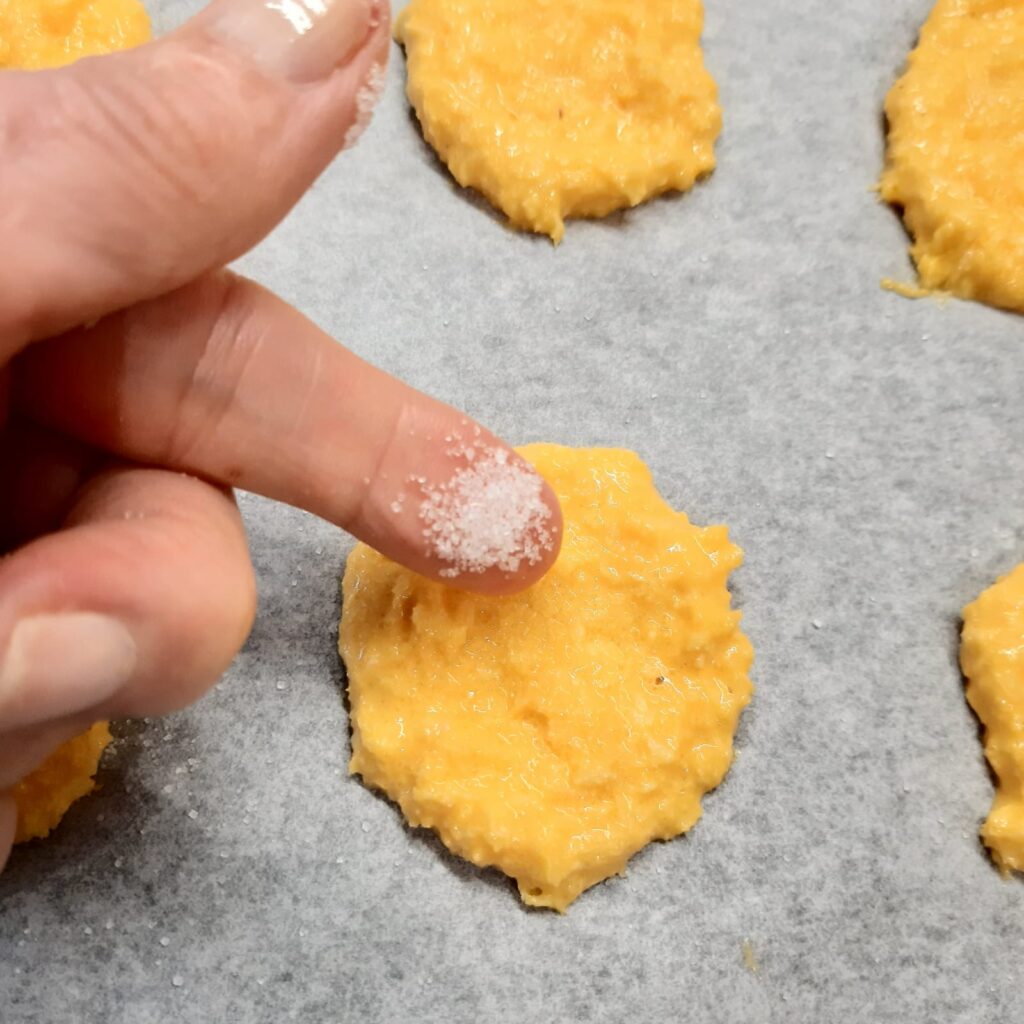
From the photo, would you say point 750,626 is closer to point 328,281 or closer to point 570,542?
point 570,542

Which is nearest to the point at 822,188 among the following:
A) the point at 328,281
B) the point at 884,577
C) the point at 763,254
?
the point at 763,254

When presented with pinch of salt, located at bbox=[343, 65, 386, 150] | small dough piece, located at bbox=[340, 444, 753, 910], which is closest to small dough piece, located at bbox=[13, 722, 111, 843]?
small dough piece, located at bbox=[340, 444, 753, 910]

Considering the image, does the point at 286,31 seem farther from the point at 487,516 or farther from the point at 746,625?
the point at 746,625

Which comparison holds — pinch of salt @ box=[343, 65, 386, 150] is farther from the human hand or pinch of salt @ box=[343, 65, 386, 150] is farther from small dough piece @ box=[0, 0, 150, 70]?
small dough piece @ box=[0, 0, 150, 70]

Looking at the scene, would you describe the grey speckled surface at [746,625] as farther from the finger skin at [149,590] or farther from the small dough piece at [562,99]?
the finger skin at [149,590]

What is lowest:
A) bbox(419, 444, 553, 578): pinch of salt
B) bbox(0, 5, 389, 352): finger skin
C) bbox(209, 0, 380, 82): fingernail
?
bbox(419, 444, 553, 578): pinch of salt

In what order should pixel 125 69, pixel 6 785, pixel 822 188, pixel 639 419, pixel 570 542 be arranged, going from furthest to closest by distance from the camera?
pixel 822 188 → pixel 639 419 → pixel 570 542 → pixel 6 785 → pixel 125 69
